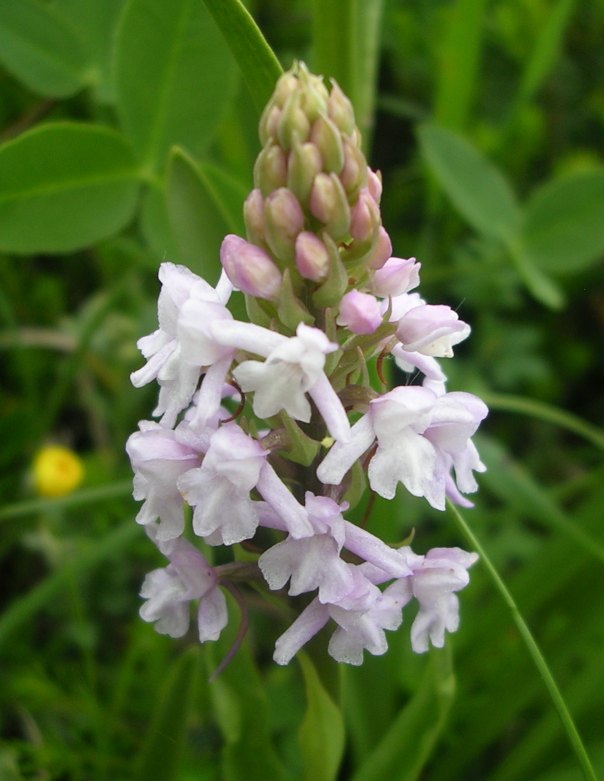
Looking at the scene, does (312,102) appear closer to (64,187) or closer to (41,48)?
(64,187)

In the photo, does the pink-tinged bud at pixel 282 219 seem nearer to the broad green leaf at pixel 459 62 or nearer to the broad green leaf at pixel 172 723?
the broad green leaf at pixel 172 723

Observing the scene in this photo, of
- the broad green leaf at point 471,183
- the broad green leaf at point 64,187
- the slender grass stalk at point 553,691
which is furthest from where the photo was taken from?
the broad green leaf at point 471,183

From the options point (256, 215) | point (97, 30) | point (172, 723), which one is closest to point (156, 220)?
point (97, 30)

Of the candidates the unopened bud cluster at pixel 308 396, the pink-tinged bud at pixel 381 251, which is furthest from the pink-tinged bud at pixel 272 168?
the pink-tinged bud at pixel 381 251

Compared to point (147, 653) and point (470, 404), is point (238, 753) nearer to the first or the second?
point (147, 653)

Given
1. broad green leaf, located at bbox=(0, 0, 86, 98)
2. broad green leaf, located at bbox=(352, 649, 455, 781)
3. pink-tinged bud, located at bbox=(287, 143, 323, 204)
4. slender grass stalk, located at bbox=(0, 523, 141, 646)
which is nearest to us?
pink-tinged bud, located at bbox=(287, 143, 323, 204)

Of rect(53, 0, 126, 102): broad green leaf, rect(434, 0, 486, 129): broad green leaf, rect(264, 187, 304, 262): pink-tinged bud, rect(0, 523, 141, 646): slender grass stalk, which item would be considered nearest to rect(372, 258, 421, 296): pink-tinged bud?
rect(264, 187, 304, 262): pink-tinged bud

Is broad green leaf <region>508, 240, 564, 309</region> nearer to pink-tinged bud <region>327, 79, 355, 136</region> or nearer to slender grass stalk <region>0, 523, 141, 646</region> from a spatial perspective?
slender grass stalk <region>0, 523, 141, 646</region>
